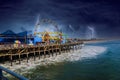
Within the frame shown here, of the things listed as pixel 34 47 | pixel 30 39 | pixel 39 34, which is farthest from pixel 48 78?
pixel 39 34

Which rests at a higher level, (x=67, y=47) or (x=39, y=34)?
(x=39, y=34)

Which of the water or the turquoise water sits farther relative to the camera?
the water

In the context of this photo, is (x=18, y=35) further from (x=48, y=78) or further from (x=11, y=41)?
(x=48, y=78)

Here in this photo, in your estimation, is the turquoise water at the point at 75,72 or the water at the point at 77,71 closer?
the turquoise water at the point at 75,72

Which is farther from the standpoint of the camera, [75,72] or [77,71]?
[77,71]

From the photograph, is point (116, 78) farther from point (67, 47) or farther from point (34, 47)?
point (67, 47)

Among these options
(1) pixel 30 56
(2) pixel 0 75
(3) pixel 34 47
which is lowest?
(1) pixel 30 56

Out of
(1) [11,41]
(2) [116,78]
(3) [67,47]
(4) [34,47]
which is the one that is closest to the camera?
(2) [116,78]

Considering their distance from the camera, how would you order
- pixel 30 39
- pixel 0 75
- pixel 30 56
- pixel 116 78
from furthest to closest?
1. pixel 30 39
2. pixel 30 56
3. pixel 116 78
4. pixel 0 75

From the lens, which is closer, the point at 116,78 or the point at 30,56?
the point at 116,78

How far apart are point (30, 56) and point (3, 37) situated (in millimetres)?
10662

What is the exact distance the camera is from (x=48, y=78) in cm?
2278

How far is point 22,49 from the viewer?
40.0 m

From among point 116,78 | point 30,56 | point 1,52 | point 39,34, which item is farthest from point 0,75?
point 39,34
